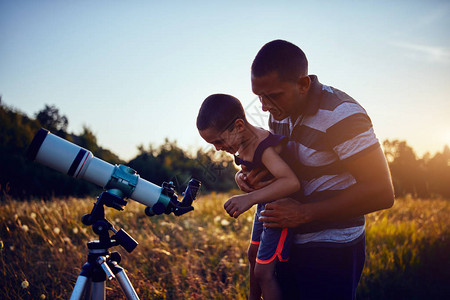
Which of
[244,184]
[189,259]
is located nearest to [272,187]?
[244,184]

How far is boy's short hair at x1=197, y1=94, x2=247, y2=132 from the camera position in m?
2.38

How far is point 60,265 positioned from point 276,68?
4062mm

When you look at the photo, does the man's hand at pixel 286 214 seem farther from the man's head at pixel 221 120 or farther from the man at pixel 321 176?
the man's head at pixel 221 120

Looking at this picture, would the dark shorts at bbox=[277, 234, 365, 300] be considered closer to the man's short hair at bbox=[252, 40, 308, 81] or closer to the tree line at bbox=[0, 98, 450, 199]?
the man's short hair at bbox=[252, 40, 308, 81]

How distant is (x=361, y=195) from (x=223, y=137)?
3.49 feet

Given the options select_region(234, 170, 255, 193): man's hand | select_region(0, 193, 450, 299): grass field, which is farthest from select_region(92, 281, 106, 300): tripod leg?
select_region(0, 193, 450, 299): grass field

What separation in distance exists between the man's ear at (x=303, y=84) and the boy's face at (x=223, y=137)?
593 mm

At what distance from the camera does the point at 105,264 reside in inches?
82.3

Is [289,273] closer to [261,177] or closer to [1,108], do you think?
[261,177]

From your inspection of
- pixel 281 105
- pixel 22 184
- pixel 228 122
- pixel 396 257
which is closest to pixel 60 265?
pixel 228 122

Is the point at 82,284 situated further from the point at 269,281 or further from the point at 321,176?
the point at 321,176

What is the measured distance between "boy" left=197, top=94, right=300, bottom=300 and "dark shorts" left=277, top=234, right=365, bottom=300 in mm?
167

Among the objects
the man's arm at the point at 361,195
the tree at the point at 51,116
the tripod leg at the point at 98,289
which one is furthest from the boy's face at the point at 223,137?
the tree at the point at 51,116

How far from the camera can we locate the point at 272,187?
2.05 m
